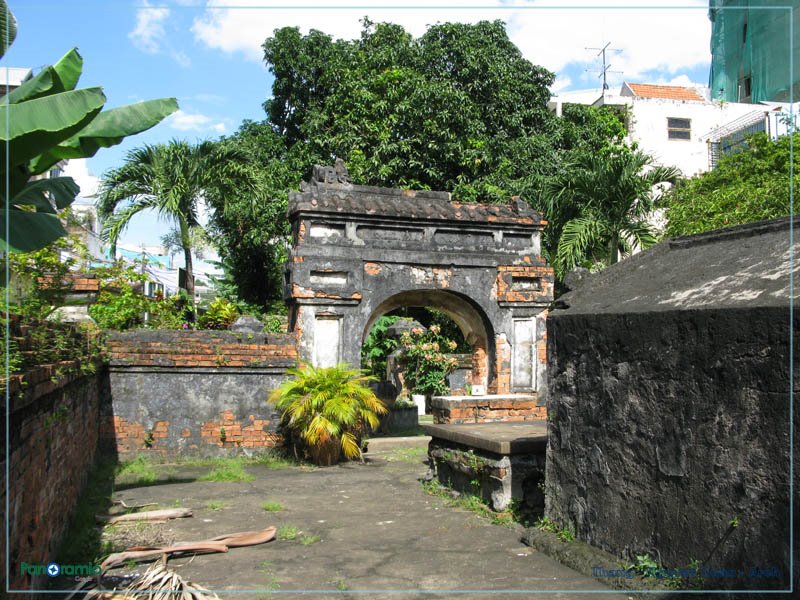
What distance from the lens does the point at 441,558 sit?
5.89m

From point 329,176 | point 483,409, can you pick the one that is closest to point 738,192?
point 483,409

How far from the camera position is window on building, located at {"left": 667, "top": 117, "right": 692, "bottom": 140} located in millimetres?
25422

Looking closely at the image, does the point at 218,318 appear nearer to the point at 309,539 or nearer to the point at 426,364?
the point at 426,364

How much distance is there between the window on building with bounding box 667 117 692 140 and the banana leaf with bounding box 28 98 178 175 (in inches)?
908

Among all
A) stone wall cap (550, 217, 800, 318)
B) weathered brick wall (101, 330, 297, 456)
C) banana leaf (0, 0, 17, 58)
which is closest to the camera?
stone wall cap (550, 217, 800, 318)

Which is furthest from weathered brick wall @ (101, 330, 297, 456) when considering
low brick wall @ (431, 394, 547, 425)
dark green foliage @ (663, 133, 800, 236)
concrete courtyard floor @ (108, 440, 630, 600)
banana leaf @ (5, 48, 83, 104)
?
dark green foliage @ (663, 133, 800, 236)

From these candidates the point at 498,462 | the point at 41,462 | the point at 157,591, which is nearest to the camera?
the point at 157,591

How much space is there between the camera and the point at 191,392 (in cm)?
1103

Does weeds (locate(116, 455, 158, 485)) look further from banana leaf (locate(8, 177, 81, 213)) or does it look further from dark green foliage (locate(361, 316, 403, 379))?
dark green foliage (locate(361, 316, 403, 379))

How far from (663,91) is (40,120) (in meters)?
29.0

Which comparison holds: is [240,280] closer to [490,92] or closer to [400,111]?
[400,111]

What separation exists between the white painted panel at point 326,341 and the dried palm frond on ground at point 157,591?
23.3 ft

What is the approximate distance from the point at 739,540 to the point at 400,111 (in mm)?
17418

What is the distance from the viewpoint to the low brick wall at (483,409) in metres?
10.4
